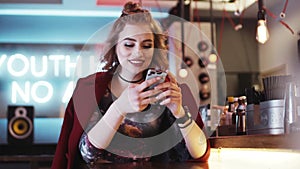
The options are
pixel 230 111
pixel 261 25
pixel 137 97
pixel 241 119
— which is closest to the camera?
pixel 137 97

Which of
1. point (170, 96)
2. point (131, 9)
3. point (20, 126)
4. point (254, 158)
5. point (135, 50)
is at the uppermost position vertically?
point (131, 9)

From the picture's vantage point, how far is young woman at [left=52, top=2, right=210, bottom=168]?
1354 mm

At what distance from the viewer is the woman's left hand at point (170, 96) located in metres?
1.31

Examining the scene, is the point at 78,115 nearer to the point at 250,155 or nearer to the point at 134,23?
the point at 134,23

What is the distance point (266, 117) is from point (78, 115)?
0.69 metres

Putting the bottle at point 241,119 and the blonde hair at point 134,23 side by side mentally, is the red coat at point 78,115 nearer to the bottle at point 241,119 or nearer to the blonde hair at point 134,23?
the blonde hair at point 134,23

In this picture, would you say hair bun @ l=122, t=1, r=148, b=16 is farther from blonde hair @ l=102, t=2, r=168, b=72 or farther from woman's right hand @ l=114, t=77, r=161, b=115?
woman's right hand @ l=114, t=77, r=161, b=115

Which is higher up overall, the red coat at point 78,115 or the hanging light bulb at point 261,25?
the hanging light bulb at point 261,25

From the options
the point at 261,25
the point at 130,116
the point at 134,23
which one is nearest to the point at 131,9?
the point at 134,23

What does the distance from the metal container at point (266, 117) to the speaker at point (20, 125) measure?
129 inches

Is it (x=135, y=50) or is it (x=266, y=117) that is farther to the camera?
(x=266, y=117)

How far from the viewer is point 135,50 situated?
137 centimetres

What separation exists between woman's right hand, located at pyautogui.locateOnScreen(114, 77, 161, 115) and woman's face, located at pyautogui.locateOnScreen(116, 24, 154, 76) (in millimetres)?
101

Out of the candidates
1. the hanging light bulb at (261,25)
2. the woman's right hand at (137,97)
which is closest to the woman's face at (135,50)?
the woman's right hand at (137,97)
